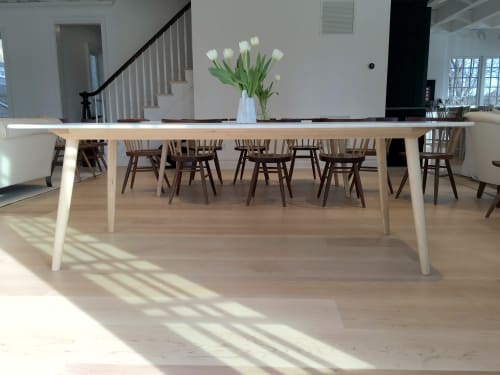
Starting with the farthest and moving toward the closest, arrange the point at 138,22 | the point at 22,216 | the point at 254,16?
the point at 138,22, the point at 254,16, the point at 22,216

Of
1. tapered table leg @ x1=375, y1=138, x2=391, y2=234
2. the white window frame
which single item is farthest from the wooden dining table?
the white window frame

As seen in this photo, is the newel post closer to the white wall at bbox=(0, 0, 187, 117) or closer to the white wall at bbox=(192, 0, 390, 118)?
the white wall at bbox=(0, 0, 187, 117)

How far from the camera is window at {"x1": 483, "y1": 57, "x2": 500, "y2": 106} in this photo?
42.3 feet

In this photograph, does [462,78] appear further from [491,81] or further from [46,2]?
[46,2]

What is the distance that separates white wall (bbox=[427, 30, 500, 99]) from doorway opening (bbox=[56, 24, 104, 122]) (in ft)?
31.6

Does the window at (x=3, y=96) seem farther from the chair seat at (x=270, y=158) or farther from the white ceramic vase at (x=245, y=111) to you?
the white ceramic vase at (x=245, y=111)

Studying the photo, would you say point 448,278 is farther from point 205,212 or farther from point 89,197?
point 89,197

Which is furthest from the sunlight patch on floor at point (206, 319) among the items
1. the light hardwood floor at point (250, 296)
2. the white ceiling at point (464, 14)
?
the white ceiling at point (464, 14)

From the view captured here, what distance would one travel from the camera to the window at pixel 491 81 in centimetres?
1289

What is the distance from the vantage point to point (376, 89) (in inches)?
221

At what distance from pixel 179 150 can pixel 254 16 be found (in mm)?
2705

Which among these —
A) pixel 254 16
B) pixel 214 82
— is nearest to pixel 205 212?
pixel 214 82

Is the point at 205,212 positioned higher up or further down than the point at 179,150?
further down

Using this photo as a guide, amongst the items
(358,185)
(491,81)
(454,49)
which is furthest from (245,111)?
(491,81)
